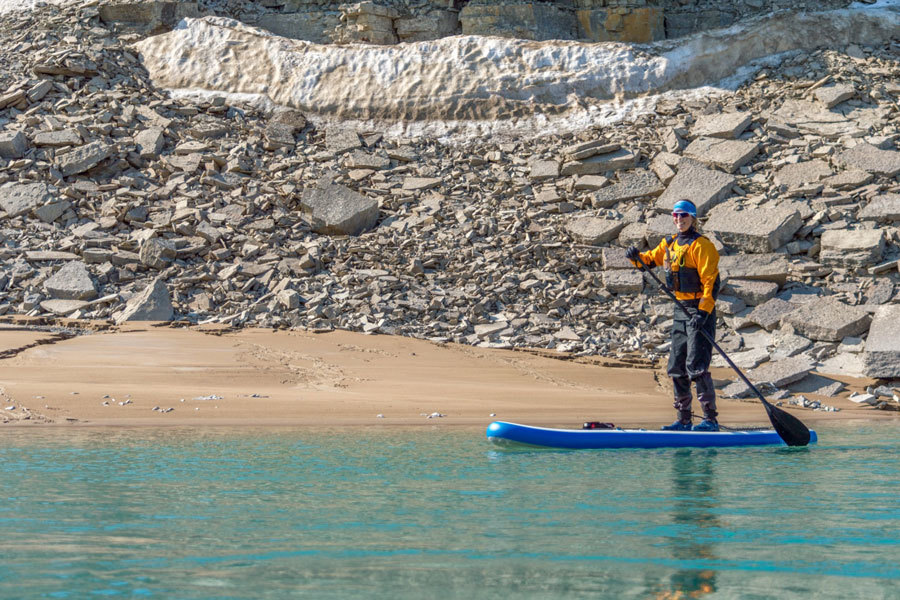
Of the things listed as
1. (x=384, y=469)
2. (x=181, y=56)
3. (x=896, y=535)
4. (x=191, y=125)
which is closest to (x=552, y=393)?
(x=384, y=469)

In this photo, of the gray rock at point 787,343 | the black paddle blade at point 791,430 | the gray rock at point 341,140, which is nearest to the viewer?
the black paddle blade at point 791,430

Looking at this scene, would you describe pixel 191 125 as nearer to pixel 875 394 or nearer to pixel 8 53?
pixel 8 53

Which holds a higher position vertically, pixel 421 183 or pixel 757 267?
pixel 421 183

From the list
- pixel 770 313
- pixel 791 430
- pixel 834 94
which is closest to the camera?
pixel 791 430

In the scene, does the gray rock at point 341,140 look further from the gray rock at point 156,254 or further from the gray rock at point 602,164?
the gray rock at point 156,254

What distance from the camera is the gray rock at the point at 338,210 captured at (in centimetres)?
1426

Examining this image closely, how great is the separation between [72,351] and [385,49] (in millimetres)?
10486

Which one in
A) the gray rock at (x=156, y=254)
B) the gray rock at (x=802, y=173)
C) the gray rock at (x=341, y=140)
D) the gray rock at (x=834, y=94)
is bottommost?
the gray rock at (x=156, y=254)

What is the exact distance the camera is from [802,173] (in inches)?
571

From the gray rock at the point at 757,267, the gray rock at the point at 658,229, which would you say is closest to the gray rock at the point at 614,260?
the gray rock at the point at 658,229

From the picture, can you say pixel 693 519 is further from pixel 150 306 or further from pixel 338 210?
pixel 338 210

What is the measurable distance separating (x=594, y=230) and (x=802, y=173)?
3501 millimetres

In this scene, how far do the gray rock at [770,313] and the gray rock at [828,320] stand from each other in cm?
17

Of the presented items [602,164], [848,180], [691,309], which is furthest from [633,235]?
[691,309]
